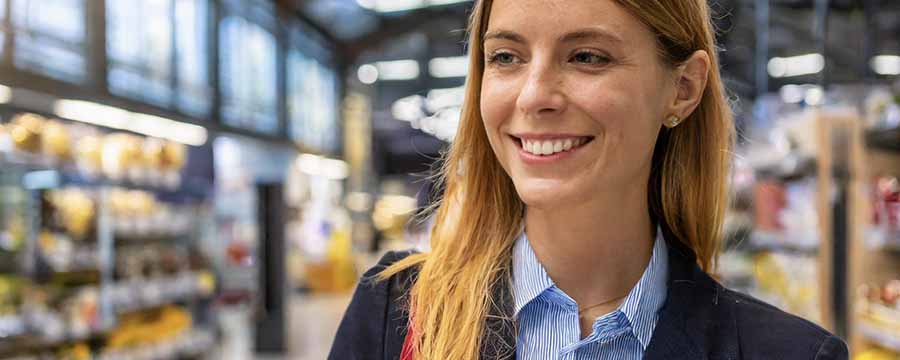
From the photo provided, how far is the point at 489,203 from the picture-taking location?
4.82 ft

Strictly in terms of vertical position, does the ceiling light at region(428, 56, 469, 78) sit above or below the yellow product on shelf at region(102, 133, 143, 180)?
above

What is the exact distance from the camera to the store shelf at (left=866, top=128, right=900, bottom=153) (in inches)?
133

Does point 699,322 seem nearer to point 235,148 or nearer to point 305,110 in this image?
point 305,110

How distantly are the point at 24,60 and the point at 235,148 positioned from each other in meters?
7.53

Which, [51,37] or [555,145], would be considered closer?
[555,145]

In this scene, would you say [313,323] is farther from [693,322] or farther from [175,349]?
[693,322]

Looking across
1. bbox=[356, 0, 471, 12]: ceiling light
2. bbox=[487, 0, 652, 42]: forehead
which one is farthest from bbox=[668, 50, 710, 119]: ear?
bbox=[356, 0, 471, 12]: ceiling light

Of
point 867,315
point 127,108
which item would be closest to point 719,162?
point 867,315

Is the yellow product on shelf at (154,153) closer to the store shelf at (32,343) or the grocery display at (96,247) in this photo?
the grocery display at (96,247)

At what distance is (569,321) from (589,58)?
1.43 feet

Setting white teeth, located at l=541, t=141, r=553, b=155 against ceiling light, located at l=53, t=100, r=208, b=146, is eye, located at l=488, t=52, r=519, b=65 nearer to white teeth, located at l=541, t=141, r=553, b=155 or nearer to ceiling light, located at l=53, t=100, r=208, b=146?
white teeth, located at l=541, t=141, r=553, b=155

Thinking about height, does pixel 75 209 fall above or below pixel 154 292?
above

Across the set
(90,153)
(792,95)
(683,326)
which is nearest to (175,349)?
(90,153)

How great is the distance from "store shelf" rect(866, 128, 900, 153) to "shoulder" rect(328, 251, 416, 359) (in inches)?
109
